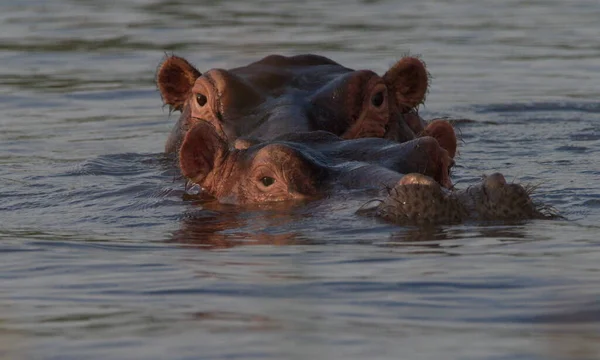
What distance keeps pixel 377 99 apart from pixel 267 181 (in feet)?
6.31

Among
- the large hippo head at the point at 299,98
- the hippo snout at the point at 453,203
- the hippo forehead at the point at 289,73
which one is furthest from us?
the hippo forehead at the point at 289,73

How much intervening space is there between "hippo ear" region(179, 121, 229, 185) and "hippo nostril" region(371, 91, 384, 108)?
1.53 m

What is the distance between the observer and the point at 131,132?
1398 cm

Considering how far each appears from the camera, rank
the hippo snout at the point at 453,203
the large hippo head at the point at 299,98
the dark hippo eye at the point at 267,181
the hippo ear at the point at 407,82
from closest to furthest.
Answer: the hippo snout at the point at 453,203, the dark hippo eye at the point at 267,181, the large hippo head at the point at 299,98, the hippo ear at the point at 407,82

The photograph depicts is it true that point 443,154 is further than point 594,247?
Yes

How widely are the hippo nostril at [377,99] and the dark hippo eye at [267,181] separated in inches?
70.9

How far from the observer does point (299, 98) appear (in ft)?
33.9

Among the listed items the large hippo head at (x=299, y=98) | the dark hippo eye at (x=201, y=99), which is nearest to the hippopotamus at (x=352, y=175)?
the large hippo head at (x=299, y=98)

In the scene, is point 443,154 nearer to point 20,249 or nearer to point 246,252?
point 246,252

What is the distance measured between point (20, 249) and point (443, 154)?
2.61m

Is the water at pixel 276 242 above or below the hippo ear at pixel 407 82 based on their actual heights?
below

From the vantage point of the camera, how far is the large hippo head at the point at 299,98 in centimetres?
1016

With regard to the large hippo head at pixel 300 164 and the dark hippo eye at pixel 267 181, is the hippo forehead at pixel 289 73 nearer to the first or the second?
the large hippo head at pixel 300 164

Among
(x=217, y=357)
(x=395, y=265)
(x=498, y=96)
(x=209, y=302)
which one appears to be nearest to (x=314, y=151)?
(x=395, y=265)
